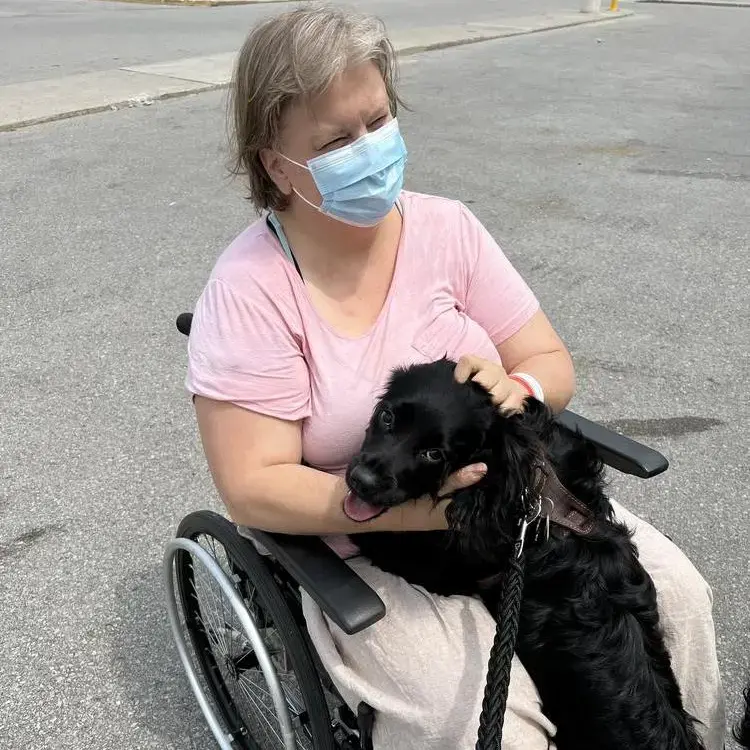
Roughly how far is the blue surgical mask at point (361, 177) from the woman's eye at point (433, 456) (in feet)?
1.95

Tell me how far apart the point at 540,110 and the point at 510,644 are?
8325mm

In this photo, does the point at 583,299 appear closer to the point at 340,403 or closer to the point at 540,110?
the point at 340,403

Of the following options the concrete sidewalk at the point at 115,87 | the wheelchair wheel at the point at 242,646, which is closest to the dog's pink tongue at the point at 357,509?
the wheelchair wheel at the point at 242,646

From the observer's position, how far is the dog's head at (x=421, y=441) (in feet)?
4.97

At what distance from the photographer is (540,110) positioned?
8.73 metres

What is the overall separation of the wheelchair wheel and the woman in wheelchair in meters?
0.08

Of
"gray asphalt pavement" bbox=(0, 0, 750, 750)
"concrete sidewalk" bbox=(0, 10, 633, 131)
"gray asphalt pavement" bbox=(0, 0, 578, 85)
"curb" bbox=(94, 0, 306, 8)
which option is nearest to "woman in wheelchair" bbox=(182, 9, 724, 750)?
"gray asphalt pavement" bbox=(0, 0, 750, 750)

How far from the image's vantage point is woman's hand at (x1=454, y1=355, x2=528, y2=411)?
1606mm

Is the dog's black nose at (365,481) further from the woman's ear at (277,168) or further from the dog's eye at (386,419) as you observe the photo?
the woman's ear at (277,168)

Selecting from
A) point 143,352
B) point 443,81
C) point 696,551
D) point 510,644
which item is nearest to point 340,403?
point 510,644

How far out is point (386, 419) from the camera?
1605mm

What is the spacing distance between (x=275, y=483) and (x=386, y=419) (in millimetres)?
264

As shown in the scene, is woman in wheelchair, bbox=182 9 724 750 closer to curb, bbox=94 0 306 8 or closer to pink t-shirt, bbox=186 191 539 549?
pink t-shirt, bbox=186 191 539 549

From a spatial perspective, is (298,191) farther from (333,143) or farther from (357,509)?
(357,509)
